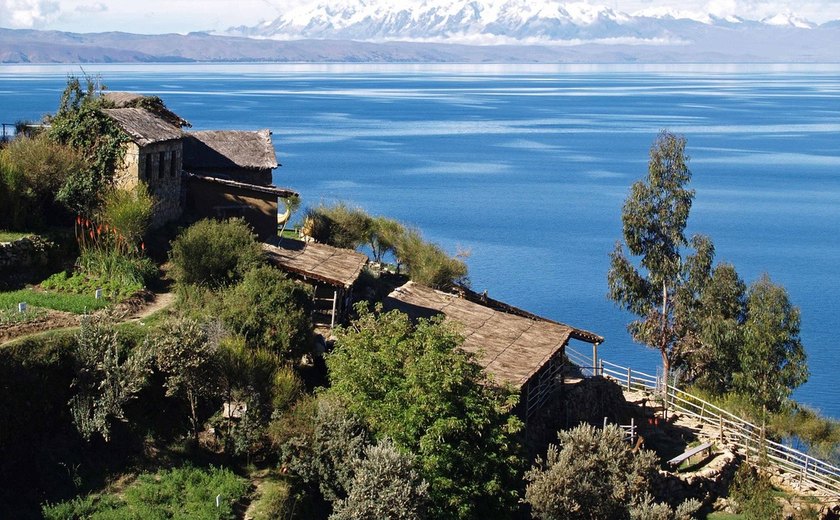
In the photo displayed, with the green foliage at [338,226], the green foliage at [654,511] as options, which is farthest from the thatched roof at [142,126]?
the green foliage at [654,511]

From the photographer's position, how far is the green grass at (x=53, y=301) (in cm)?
2470

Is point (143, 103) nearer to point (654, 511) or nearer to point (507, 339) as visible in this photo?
point (507, 339)

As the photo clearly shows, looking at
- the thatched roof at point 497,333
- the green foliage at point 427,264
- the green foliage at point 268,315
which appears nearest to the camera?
the green foliage at point 268,315

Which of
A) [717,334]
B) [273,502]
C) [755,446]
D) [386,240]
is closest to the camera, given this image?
[273,502]

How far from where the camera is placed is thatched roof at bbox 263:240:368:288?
27.4 m

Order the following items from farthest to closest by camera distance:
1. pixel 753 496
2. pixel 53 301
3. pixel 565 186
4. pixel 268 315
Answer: pixel 565 186, pixel 753 496, pixel 53 301, pixel 268 315

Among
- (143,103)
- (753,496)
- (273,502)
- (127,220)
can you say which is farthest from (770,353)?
(143,103)

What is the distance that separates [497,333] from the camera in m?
29.3

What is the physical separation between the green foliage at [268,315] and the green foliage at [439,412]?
5.62 ft

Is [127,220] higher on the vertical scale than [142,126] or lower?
lower

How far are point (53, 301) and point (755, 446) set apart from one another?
1991 centimetres

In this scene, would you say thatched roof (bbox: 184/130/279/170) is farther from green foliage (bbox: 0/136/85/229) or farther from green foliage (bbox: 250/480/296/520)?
green foliage (bbox: 250/480/296/520)

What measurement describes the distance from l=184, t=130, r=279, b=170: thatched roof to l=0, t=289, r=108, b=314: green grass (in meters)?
11.2

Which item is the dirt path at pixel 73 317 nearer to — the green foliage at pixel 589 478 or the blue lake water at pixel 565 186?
the green foliage at pixel 589 478
